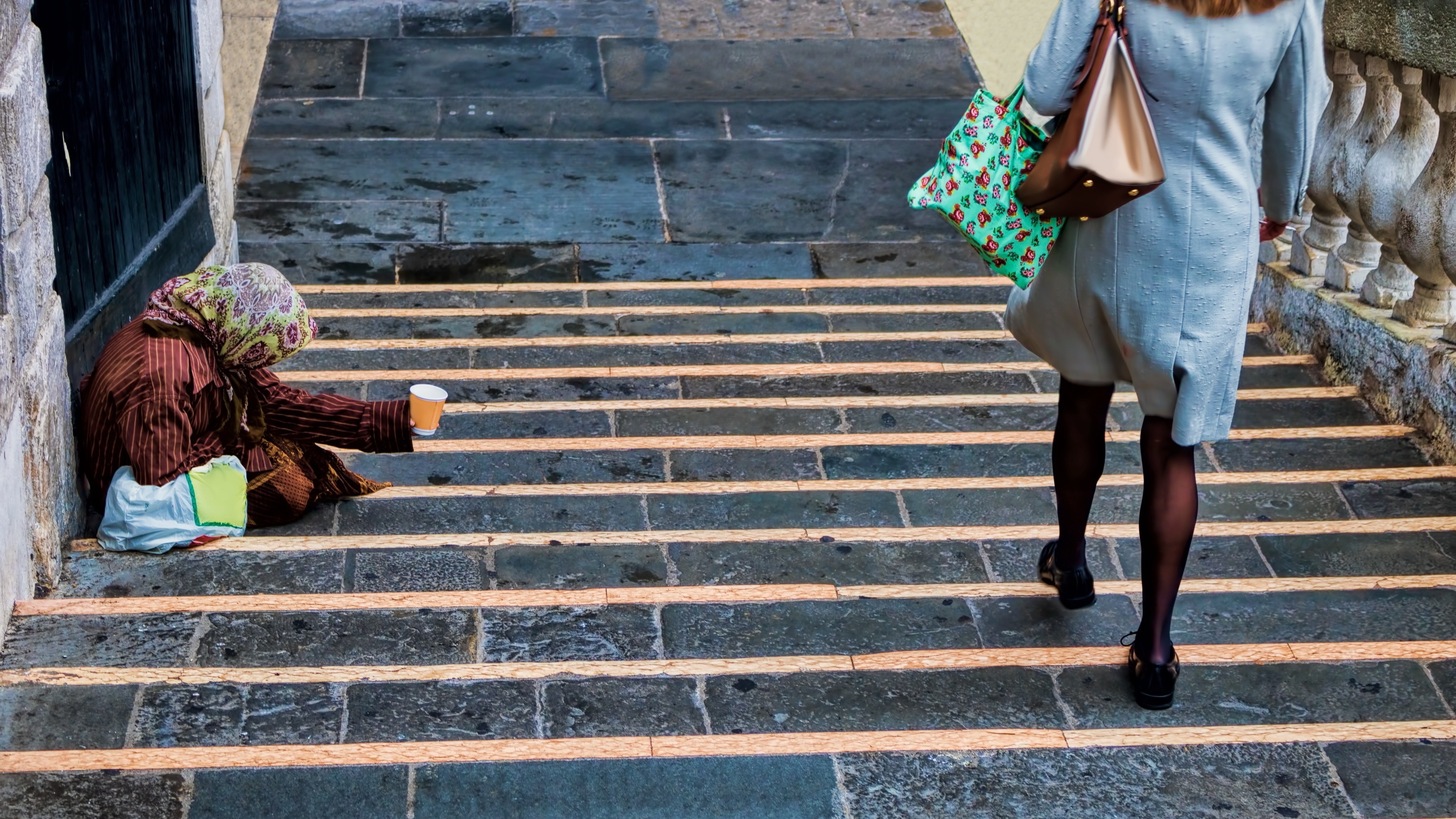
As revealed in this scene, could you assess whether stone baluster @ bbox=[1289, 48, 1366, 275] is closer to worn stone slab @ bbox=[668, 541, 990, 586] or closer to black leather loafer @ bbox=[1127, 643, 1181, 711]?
worn stone slab @ bbox=[668, 541, 990, 586]

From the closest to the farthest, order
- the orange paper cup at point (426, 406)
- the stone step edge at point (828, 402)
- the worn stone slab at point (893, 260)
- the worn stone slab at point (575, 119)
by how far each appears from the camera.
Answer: the orange paper cup at point (426, 406)
the stone step edge at point (828, 402)
the worn stone slab at point (893, 260)
the worn stone slab at point (575, 119)

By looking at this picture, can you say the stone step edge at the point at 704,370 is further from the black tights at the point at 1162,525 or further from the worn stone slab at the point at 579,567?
the black tights at the point at 1162,525

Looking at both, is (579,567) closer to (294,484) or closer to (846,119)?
(294,484)

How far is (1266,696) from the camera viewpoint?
10.9ft

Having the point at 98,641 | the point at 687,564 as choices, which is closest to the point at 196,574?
the point at 98,641

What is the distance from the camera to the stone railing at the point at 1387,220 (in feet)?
14.7

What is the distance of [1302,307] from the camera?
5.56 metres

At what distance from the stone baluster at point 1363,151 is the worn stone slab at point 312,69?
5.54 meters

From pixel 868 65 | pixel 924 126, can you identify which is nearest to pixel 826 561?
pixel 924 126

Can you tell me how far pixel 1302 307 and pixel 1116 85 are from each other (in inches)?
115

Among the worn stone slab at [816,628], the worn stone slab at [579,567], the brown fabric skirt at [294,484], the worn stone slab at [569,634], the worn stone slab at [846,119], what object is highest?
the worn stone slab at [816,628]

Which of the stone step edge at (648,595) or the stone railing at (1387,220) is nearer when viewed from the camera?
the stone step edge at (648,595)

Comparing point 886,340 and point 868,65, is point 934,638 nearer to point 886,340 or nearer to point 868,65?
point 886,340

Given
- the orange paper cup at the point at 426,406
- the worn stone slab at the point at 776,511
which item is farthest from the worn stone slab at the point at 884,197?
the orange paper cup at the point at 426,406
